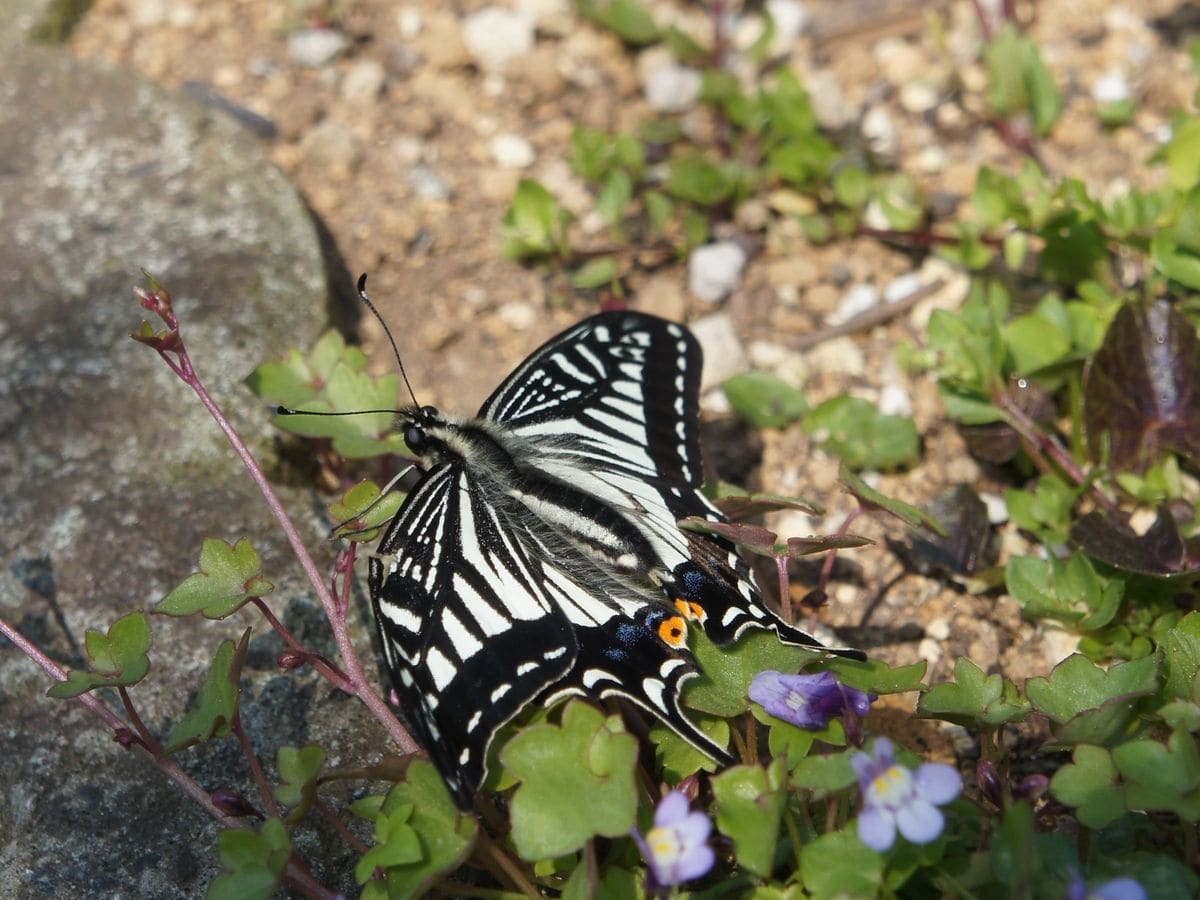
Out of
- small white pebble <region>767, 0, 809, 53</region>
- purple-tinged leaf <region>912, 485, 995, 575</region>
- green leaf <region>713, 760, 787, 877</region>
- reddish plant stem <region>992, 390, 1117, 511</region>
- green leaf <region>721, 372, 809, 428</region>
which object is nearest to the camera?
green leaf <region>713, 760, 787, 877</region>

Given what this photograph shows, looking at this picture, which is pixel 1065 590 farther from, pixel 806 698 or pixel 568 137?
pixel 568 137

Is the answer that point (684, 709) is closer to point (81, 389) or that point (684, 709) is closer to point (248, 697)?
point (248, 697)

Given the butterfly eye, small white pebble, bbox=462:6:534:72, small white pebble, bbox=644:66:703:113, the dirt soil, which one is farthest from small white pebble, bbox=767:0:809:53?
the butterfly eye

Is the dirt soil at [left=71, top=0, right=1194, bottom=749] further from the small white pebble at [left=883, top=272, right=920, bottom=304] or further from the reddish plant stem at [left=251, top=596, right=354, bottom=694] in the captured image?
the reddish plant stem at [left=251, top=596, right=354, bottom=694]

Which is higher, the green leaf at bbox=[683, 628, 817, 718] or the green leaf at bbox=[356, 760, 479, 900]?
the green leaf at bbox=[356, 760, 479, 900]

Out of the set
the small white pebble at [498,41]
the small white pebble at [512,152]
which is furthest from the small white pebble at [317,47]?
the small white pebble at [512,152]

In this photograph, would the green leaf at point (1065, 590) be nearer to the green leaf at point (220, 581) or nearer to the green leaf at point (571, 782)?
the green leaf at point (571, 782)

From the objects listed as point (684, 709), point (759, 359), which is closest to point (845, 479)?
point (684, 709)
